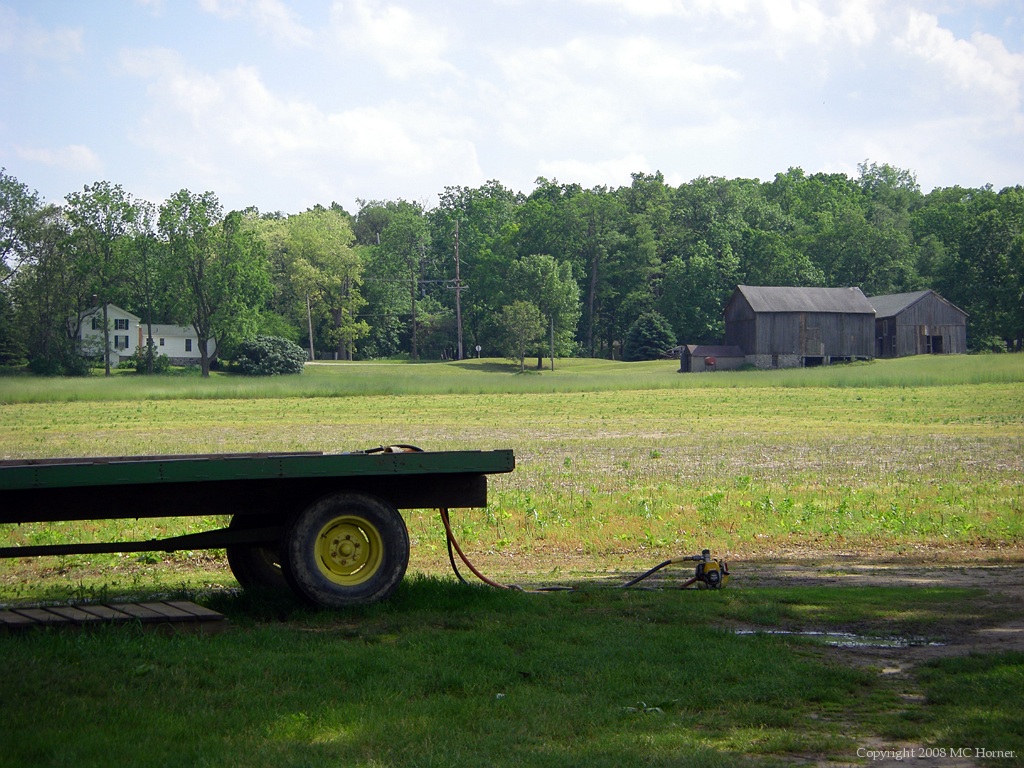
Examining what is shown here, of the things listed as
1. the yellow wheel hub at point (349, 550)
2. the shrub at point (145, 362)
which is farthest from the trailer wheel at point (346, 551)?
the shrub at point (145, 362)

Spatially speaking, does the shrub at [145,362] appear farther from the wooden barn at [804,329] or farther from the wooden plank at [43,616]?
the wooden plank at [43,616]

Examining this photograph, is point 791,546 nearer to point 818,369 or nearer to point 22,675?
point 22,675

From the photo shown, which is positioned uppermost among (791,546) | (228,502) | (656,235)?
(656,235)

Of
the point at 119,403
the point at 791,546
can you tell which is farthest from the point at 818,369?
the point at 791,546

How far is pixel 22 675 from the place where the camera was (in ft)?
20.1

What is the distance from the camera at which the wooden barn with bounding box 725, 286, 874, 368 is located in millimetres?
109625

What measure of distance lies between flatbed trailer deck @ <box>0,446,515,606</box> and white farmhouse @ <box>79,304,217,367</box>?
95.5 m

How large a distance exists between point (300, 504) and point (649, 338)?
4452 inches

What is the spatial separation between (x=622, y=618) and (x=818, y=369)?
79.8 m

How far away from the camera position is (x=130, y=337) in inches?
4409

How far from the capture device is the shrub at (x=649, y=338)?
120 m

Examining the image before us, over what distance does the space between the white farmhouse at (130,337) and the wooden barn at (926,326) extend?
224 feet

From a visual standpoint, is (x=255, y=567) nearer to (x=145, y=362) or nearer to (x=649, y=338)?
(x=145, y=362)

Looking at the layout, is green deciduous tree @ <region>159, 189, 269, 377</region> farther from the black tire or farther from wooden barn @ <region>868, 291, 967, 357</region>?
the black tire
